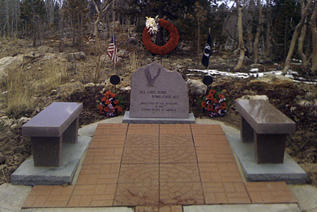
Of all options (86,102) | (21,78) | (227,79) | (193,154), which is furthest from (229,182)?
(21,78)

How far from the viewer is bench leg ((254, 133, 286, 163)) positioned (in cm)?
475

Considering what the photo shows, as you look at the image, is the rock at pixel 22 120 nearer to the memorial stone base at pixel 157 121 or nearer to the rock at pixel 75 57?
the memorial stone base at pixel 157 121

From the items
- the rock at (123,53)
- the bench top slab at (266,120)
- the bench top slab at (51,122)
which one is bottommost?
the bench top slab at (51,122)

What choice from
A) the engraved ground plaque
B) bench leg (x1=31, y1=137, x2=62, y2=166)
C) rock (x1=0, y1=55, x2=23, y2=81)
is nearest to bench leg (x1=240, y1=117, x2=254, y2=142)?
the engraved ground plaque

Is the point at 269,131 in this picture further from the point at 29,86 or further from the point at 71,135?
the point at 29,86

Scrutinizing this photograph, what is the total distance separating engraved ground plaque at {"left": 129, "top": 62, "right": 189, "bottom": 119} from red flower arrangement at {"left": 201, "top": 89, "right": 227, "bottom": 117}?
25.3 inches

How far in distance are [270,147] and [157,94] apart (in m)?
2.72

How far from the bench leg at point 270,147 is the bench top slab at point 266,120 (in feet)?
0.55

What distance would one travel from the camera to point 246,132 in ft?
18.7

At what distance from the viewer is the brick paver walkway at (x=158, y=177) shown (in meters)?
4.26

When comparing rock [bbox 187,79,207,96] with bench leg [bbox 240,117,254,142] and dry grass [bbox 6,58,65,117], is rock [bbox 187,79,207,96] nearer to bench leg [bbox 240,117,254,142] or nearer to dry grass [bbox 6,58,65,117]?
bench leg [bbox 240,117,254,142]

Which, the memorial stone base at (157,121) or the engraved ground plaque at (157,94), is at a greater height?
the engraved ground plaque at (157,94)

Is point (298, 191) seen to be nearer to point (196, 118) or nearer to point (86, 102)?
point (196, 118)

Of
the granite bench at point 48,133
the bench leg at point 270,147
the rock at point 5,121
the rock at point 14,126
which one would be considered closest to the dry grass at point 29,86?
the rock at point 5,121
